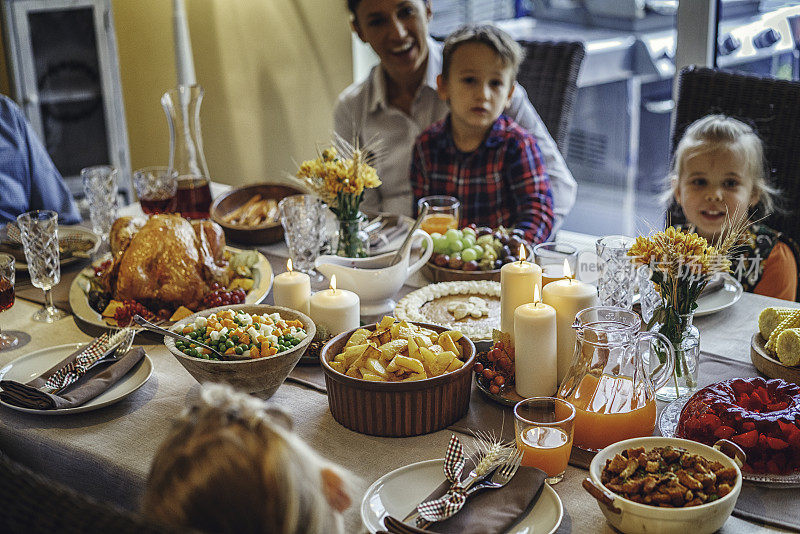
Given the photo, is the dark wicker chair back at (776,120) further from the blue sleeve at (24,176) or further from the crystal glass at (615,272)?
the blue sleeve at (24,176)

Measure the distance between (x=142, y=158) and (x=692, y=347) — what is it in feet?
13.2

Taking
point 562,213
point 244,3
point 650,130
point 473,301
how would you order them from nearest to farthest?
1. point 473,301
2. point 562,213
3. point 650,130
4. point 244,3

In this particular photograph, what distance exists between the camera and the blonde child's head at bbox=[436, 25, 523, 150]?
8.35 ft

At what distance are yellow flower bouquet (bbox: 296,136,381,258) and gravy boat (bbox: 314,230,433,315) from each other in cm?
19

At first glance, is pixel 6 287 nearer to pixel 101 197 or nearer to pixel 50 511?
pixel 101 197

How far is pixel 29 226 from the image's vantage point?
184 centimetres

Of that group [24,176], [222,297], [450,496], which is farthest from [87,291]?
Result: [450,496]

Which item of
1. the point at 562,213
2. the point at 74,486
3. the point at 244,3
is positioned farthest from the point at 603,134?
the point at 74,486

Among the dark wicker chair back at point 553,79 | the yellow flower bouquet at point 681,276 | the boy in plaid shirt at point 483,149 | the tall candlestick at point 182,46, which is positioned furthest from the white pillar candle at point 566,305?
the tall candlestick at point 182,46

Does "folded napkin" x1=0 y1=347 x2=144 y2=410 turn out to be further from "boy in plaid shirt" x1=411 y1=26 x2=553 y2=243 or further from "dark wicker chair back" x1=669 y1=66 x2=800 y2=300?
"dark wicker chair back" x1=669 y1=66 x2=800 y2=300

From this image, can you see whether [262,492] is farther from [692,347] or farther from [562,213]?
[562,213]

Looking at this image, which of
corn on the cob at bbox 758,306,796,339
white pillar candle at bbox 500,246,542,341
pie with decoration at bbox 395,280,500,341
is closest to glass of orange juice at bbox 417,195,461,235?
pie with decoration at bbox 395,280,500,341

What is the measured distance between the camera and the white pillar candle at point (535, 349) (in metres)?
1.39

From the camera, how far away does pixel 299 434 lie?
4.52 feet
